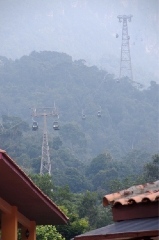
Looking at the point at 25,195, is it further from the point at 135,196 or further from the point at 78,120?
the point at 78,120

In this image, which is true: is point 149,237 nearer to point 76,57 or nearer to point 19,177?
point 19,177

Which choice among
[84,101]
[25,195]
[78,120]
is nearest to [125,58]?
[84,101]

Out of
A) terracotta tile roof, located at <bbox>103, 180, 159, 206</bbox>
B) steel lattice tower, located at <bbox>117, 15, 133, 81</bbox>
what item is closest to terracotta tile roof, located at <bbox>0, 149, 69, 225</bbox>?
terracotta tile roof, located at <bbox>103, 180, 159, 206</bbox>

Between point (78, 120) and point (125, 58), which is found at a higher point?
point (125, 58)

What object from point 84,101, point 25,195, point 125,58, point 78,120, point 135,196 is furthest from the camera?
point 125,58

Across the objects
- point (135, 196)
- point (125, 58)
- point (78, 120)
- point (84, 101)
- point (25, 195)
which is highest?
point (125, 58)

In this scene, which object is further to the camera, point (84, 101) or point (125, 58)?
point (125, 58)
